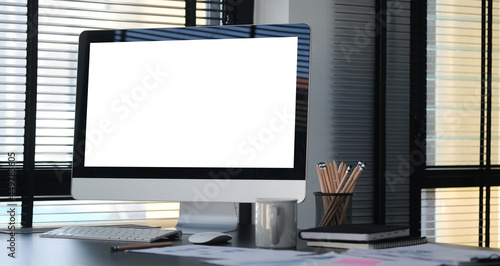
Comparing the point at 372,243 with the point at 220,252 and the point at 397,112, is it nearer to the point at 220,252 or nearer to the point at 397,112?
the point at 220,252

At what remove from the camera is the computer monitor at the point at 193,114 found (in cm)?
148

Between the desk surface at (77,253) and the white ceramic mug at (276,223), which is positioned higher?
the white ceramic mug at (276,223)

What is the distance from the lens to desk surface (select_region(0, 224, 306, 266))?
3.60 feet

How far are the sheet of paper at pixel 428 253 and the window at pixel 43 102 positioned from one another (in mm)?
1274

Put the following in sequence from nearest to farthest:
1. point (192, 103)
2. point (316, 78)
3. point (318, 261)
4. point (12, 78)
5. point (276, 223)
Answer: point (318, 261) → point (276, 223) → point (192, 103) → point (12, 78) → point (316, 78)

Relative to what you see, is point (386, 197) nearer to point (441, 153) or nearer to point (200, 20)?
point (441, 153)

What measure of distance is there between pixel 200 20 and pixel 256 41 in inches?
36.4

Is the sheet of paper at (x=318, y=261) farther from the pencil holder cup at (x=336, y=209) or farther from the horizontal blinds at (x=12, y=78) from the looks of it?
the horizontal blinds at (x=12, y=78)

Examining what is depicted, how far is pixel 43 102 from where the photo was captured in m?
2.15

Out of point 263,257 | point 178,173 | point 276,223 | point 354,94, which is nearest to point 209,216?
point 178,173

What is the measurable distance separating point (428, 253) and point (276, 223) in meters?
0.30

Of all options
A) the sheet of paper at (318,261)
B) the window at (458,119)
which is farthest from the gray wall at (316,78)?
the sheet of paper at (318,261)

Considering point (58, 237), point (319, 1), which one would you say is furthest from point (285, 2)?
point (58, 237)

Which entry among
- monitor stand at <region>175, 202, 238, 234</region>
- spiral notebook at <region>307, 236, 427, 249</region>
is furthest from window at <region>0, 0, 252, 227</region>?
spiral notebook at <region>307, 236, 427, 249</region>
